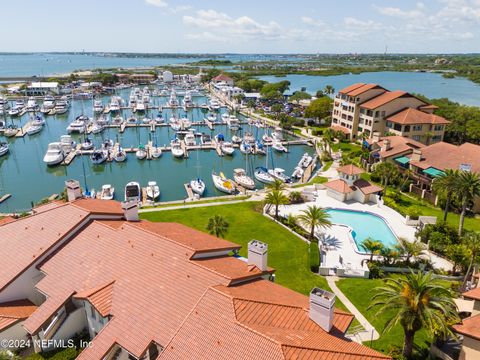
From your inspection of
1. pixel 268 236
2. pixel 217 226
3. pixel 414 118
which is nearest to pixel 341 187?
pixel 268 236

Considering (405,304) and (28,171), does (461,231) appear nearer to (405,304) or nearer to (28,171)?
(405,304)

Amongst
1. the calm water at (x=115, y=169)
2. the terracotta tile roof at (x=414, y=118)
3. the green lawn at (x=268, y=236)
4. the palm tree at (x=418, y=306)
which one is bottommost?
the calm water at (x=115, y=169)

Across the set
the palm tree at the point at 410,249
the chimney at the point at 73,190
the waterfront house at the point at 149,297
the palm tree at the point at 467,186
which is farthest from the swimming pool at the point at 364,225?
A: the chimney at the point at 73,190

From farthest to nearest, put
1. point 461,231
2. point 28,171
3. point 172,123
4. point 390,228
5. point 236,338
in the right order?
1. point 172,123
2. point 28,171
3. point 390,228
4. point 461,231
5. point 236,338

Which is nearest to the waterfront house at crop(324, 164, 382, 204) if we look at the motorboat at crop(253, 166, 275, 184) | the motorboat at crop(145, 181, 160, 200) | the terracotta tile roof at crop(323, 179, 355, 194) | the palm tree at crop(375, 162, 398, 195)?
the terracotta tile roof at crop(323, 179, 355, 194)

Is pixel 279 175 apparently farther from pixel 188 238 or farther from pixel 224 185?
pixel 188 238

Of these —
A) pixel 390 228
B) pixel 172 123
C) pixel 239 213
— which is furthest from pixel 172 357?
pixel 172 123

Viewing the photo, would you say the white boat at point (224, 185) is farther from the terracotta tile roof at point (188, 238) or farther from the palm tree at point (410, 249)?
the terracotta tile roof at point (188, 238)
